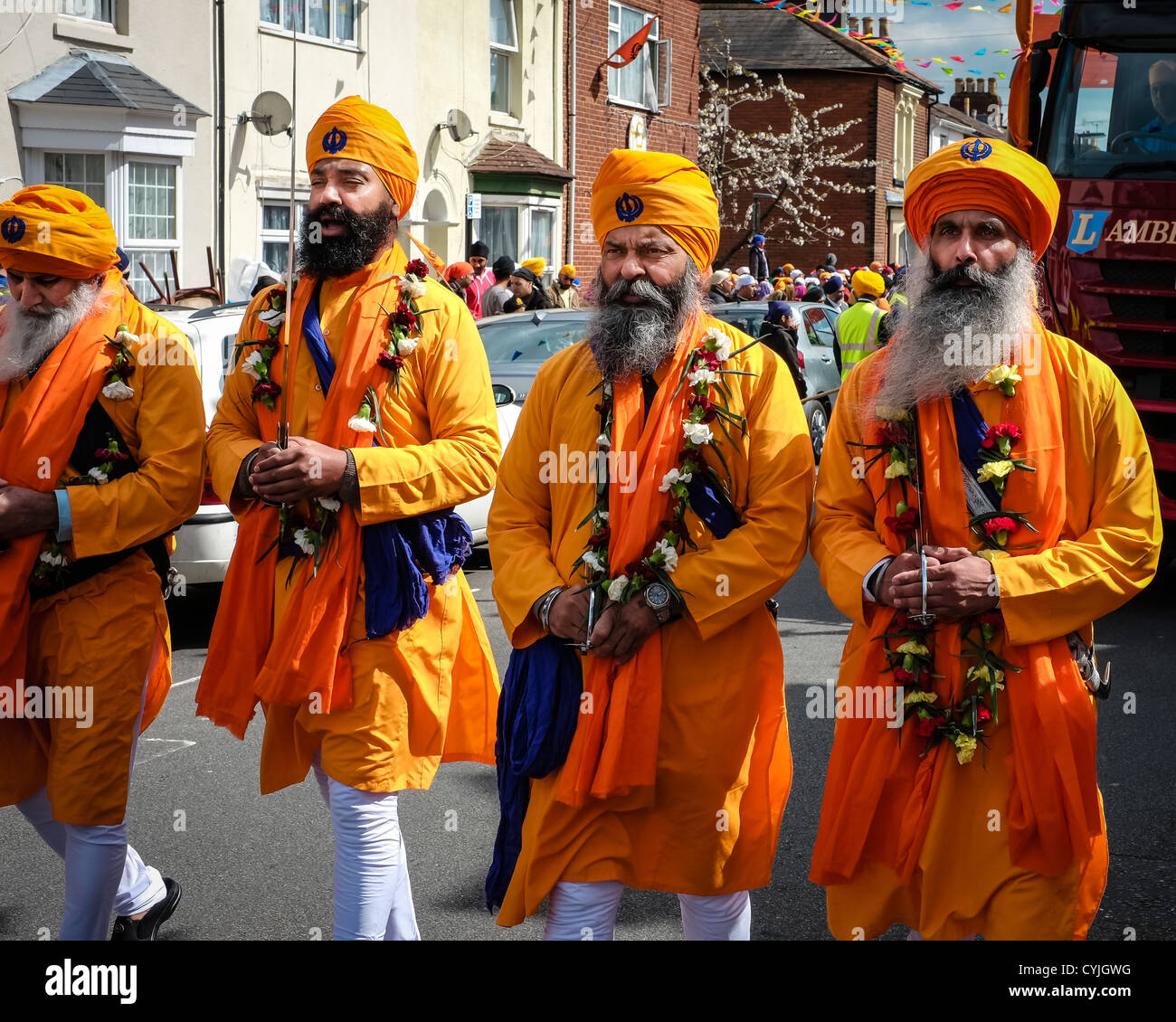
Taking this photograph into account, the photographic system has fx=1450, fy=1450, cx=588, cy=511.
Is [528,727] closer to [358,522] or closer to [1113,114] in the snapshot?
[358,522]

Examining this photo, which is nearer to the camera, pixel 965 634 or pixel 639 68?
pixel 965 634

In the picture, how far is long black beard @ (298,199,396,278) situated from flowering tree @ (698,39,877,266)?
35035mm

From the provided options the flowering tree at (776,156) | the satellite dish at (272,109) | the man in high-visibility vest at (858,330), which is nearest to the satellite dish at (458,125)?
the satellite dish at (272,109)

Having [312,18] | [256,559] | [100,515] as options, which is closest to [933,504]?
[256,559]

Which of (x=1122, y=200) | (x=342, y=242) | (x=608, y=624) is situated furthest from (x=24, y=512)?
(x=1122, y=200)

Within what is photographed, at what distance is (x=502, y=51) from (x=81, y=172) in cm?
921

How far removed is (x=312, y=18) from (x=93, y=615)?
54.2ft

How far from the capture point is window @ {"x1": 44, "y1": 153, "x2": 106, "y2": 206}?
15.8 m

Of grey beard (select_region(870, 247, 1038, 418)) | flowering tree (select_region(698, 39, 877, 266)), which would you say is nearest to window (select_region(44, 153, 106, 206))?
grey beard (select_region(870, 247, 1038, 418))

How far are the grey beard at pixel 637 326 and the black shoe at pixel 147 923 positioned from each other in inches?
88.9

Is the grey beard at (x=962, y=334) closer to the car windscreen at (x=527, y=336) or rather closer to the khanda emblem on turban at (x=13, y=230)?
the khanda emblem on turban at (x=13, y=230)

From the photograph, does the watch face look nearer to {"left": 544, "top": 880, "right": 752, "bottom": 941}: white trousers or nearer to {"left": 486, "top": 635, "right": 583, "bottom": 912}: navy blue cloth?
{"left": 486, "top": 635, "right": 583, "bottom": 912}: navy blue cloth

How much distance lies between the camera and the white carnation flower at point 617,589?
3.49m

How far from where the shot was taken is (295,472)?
152 inches
